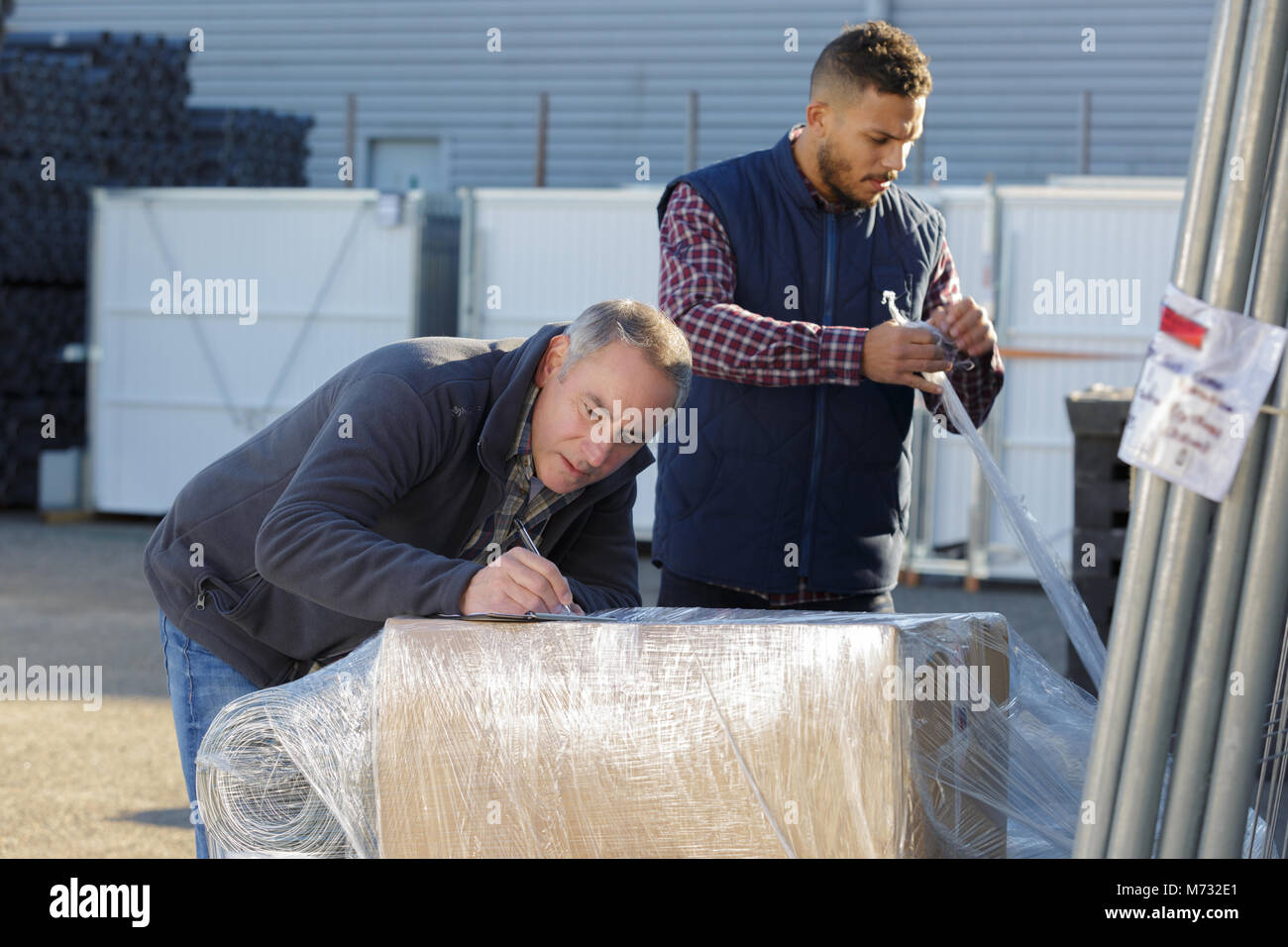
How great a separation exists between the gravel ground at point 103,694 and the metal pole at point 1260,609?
379cm

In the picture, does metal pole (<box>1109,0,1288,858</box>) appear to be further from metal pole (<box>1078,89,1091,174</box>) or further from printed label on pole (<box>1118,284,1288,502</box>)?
metal pole (<box>1078,89,1091,174</box>)

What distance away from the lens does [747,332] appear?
2.78 m

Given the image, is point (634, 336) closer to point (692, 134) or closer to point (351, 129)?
point (692, 134)

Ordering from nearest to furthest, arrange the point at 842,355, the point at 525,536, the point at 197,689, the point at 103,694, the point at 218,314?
the point at 525,536 → the point at 197,689 → the point at 842,355 → the point at 103,694 → the point at 218,314

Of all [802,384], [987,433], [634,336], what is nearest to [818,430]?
[802,384]

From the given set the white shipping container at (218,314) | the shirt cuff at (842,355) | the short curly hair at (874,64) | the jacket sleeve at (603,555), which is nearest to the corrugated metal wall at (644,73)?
the white shipping container at (218,314)

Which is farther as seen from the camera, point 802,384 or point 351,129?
point 351,129

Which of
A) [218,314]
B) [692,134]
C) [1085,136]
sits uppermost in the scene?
[1085,136]

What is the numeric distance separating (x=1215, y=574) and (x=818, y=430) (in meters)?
1.74

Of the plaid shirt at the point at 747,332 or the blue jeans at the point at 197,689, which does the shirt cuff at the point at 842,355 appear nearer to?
the plaid shirt at the point at 747,332

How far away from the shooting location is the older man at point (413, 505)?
1.92 meters

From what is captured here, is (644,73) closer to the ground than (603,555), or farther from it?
farther from it
